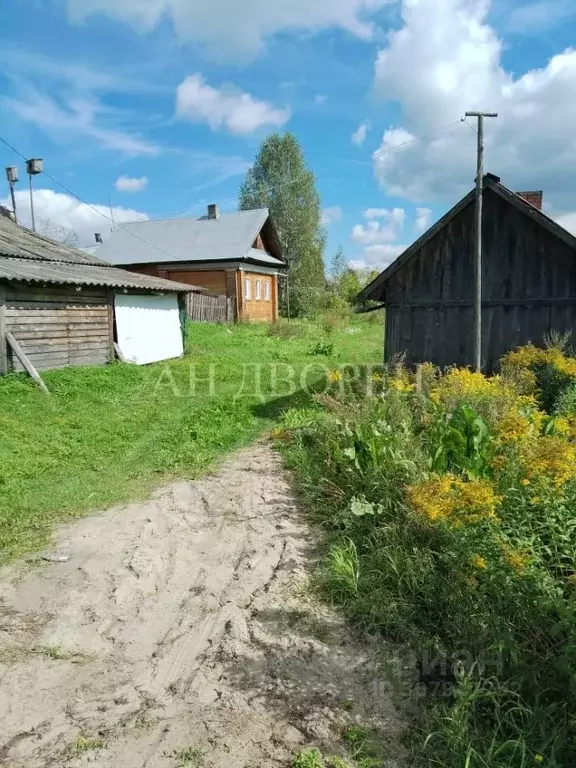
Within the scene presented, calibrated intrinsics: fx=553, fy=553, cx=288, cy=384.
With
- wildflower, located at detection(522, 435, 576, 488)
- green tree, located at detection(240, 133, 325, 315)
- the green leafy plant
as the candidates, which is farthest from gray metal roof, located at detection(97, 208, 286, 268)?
wildflower, located at detection(522, 435, 576, 488)

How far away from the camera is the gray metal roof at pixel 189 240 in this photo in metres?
26.6

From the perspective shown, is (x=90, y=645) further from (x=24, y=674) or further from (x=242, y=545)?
(x=242, y=545)

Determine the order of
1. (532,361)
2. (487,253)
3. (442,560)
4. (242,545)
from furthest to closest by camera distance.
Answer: (487,253) → (532,361) → (242,545) → (442,560)

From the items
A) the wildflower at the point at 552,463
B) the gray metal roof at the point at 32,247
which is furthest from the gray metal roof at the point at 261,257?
the wildflower at the point at 552,463

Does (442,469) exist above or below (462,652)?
above

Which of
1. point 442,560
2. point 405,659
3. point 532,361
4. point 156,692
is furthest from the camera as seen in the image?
point 532,361

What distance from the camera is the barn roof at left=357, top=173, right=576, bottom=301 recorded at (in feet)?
29.8

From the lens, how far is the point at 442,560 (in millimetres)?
4117

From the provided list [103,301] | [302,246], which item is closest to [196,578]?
[103,301]

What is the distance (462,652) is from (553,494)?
1.22 m


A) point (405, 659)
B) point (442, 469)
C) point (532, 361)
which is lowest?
point (405, 659)

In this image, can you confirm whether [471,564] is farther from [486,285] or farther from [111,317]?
[111,317]

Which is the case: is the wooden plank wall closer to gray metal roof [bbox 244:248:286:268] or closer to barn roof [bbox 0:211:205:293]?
barn roof [bbox 0:211:205:293]

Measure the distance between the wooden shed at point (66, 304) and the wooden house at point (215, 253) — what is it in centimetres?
917
